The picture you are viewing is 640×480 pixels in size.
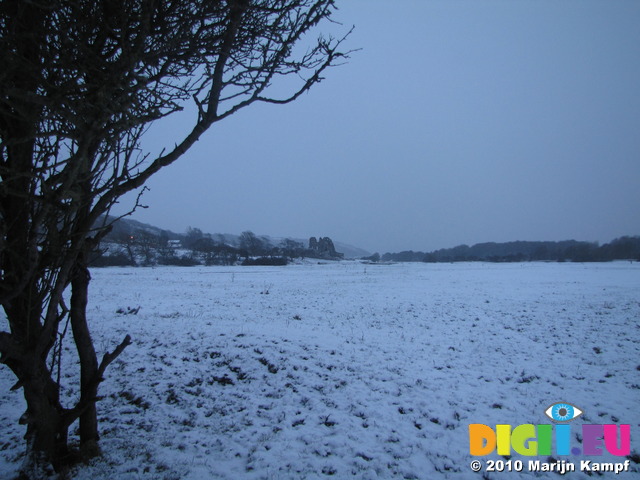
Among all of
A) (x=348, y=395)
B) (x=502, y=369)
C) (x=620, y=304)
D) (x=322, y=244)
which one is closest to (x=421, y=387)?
(x=348, y=395)

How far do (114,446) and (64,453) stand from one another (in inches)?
32.7

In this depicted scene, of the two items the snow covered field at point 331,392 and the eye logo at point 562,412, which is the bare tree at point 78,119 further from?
the eye logo at point 562,412

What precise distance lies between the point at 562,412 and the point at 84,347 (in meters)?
7.24

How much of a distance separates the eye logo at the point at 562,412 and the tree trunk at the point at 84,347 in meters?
6.75

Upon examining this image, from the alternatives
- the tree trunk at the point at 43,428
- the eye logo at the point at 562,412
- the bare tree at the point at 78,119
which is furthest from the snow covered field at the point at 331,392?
the bare tree at the point at 78,119

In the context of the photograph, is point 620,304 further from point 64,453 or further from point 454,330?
point 64,453

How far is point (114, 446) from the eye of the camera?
3.91m

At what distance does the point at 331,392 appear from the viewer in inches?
230

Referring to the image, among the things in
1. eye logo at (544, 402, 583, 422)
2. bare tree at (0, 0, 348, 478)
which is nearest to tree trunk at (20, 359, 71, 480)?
bare tree at (0, 0, 348, 478)

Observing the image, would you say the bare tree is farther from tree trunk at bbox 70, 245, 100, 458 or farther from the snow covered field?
the snow covered field

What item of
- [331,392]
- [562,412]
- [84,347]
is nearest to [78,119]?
[84,347]

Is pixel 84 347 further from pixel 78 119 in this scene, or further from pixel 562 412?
pixel 562 412

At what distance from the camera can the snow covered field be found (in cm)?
395

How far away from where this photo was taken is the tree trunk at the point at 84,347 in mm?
3037
